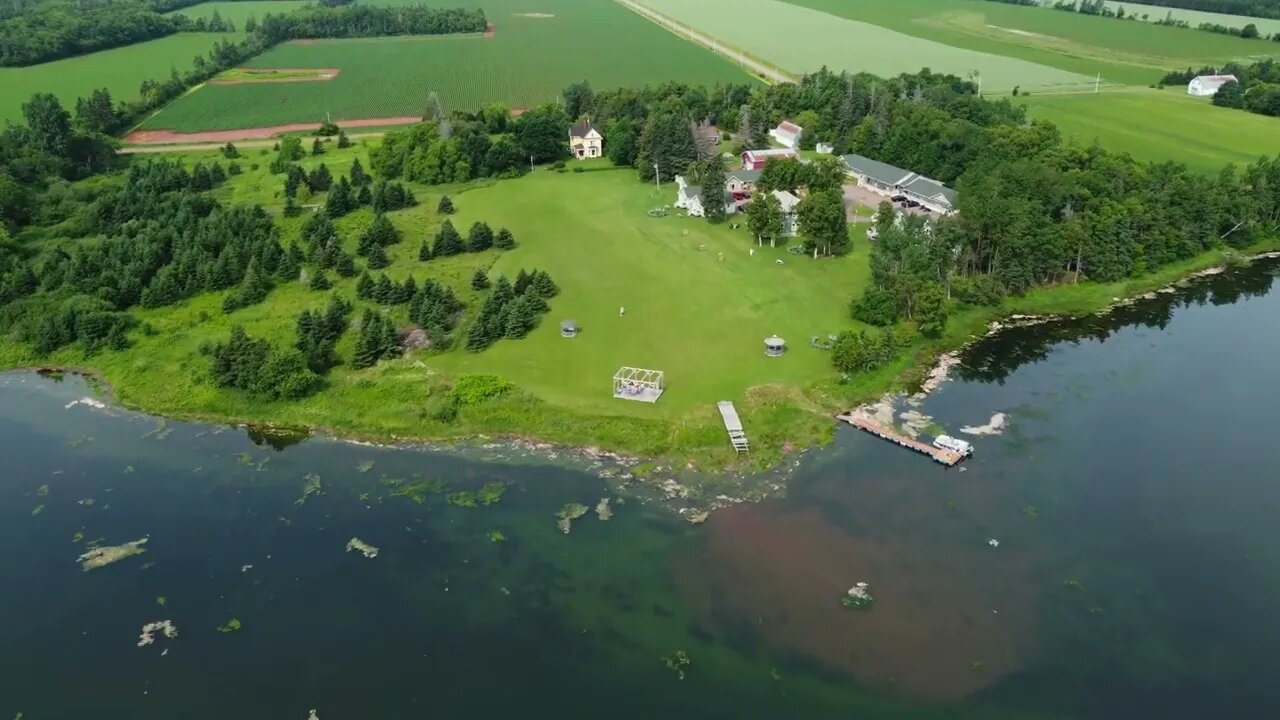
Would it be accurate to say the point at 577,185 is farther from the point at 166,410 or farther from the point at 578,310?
the point at 166,410

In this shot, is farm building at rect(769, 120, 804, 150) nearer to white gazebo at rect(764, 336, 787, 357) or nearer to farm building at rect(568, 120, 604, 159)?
farm building at rect(568, 120, 604, 159)

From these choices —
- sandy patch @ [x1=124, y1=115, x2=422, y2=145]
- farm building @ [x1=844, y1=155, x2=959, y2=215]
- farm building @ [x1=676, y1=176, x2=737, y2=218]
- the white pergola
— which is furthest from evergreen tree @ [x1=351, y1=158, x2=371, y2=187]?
farm building @ [x1=844, y1=155, x2=959, y2=215]

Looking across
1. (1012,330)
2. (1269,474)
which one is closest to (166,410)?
(1012,330)

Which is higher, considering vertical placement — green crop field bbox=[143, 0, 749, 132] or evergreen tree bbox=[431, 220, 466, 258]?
green crop field bbox=[143, 0, 749, 132]

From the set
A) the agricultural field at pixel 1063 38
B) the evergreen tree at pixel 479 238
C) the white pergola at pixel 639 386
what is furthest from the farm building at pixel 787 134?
the white pergola at pixel 639 386

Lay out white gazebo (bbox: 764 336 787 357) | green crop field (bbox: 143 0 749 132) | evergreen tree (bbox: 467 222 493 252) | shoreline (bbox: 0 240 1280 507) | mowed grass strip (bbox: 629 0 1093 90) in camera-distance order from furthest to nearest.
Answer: mowed grass strip (bbox: 629 0 1093 90) < green crop field (bbox: 143 0 749 132) < evergreen tree (bbox: 467 222 493 252) < white gazebo (bbox: 764 336 787 357) < shoreline (bbox: 0 240 1280 507)

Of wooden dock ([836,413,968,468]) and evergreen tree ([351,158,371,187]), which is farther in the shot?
evergreen tree ([351,158,371,187])

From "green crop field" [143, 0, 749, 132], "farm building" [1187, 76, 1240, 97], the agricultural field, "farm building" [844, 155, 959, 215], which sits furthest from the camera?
the agricultural field
